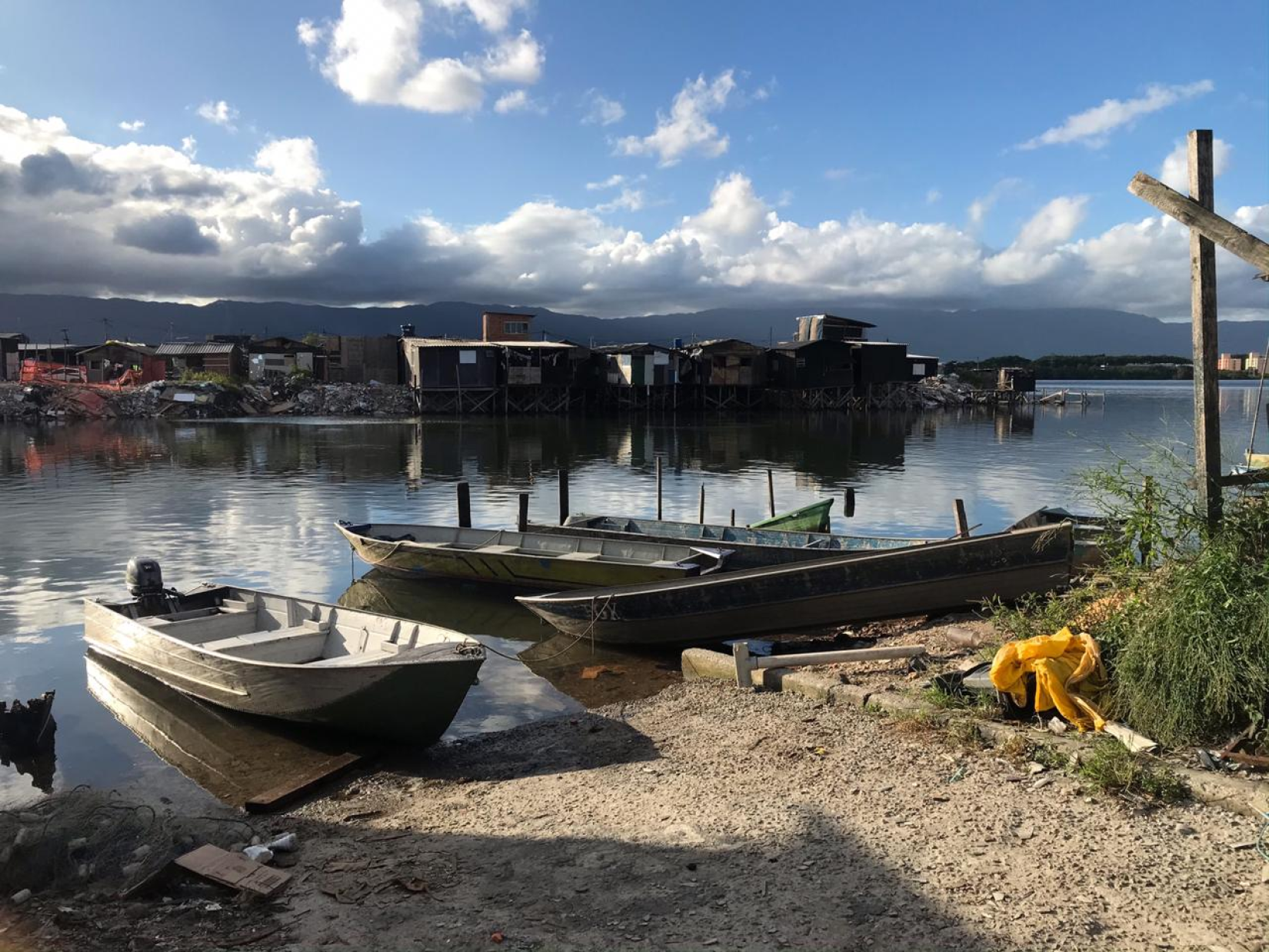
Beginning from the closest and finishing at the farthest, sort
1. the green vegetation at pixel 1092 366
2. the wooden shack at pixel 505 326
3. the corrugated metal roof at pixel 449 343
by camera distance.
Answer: the corrugated metal roof at pixel 449 343 → the wooden shack at pixel 505 326 → the green vegetation at pixel 1092 366

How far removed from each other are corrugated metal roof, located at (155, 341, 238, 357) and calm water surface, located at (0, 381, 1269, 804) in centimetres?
1746

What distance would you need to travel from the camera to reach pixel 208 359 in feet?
252

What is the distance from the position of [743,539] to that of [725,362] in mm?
55832

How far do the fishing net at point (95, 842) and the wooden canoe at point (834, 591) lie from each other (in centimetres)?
632

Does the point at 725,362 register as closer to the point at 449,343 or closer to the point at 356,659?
the point at 449,343

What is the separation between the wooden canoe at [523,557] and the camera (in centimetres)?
1520

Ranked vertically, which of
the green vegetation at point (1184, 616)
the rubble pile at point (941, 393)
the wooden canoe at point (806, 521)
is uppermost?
the rubble pile at point (941, 393)

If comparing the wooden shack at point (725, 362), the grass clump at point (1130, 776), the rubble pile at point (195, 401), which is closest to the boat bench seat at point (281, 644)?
the grass clump at point (1130, 776)

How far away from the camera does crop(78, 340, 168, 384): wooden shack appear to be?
76688mm

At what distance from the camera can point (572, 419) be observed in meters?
65.9

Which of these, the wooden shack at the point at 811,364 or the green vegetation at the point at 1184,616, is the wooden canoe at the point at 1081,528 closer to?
the green vegetation at the point at 1184,616

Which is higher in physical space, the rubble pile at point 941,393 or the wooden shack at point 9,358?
the wooden shack at point 9,358

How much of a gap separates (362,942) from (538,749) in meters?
3.85

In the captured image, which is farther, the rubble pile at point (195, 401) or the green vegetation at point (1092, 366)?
the green vegetation at point (1092, 366)
